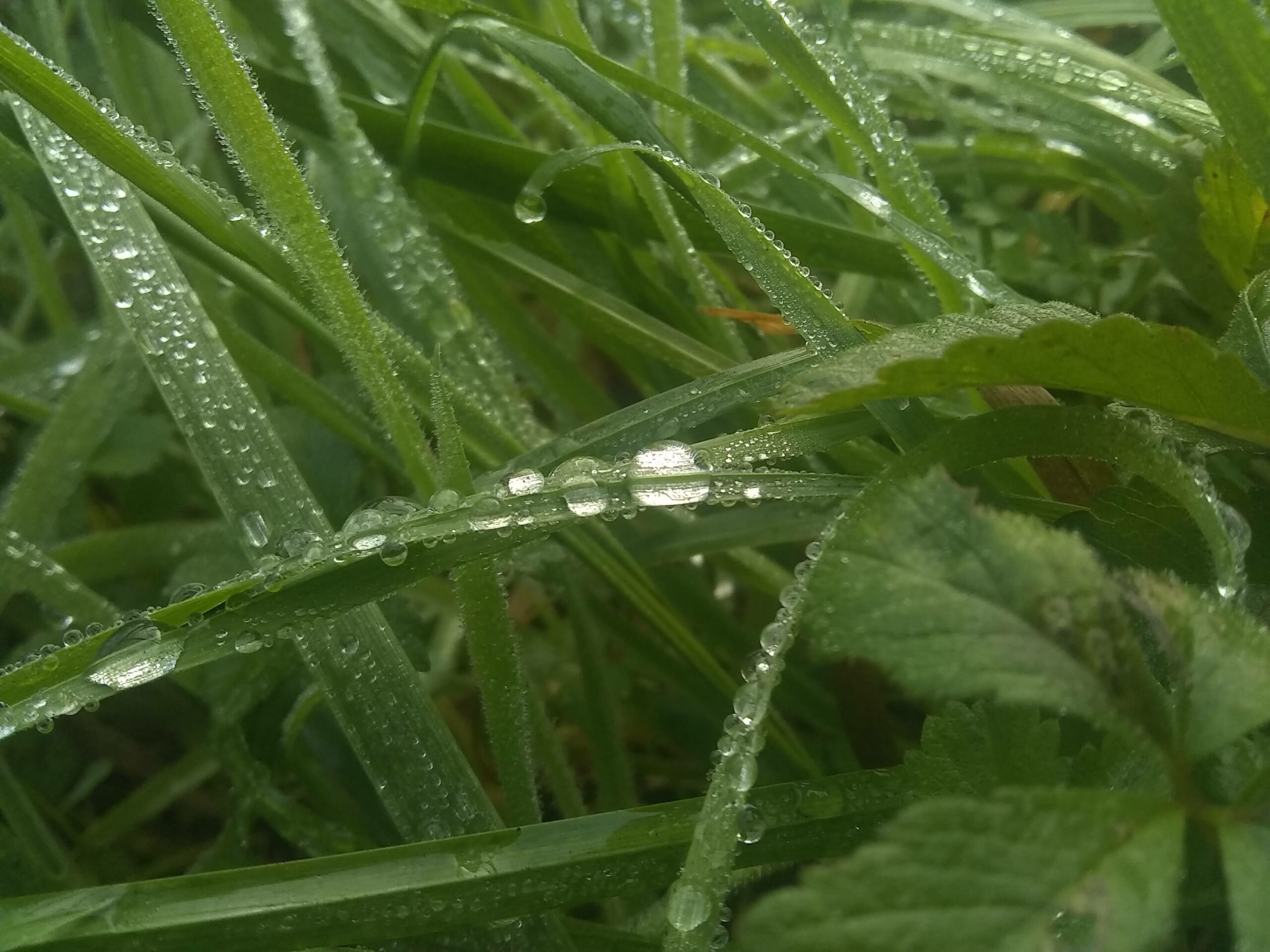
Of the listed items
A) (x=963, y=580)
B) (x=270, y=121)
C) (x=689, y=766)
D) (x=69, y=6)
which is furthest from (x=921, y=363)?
(x=69, y=6)

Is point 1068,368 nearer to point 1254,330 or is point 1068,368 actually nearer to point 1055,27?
point 1254,330

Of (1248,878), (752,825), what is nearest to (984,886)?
(1248,878)

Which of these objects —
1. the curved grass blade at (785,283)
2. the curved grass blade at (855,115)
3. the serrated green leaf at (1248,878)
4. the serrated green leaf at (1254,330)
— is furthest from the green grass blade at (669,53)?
the serrated green leaf at (1248,878)

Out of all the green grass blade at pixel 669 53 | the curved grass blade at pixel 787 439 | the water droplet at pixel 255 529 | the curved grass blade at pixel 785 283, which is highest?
the green grass blade at pixel 669 53

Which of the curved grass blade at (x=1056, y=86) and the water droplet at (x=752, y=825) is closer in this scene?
the water droplet at (x=752, y=825)

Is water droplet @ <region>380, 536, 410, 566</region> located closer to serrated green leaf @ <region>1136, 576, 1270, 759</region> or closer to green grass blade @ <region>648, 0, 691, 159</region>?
serrated green leaf @ <region>1136, 576, 1270, 759</region>

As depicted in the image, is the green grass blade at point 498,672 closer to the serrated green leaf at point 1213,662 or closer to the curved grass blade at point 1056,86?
the serrated green leaf at point 1213,662
